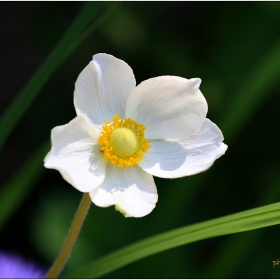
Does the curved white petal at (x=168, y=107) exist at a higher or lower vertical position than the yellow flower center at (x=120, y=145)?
higher

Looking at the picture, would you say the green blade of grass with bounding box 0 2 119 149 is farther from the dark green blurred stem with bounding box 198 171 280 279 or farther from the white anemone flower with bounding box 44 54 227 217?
the dark green blurred stem with bounding box 198 171 280 279

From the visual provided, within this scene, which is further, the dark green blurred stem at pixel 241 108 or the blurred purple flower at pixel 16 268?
the dark green blurred stem at pixel 241 108

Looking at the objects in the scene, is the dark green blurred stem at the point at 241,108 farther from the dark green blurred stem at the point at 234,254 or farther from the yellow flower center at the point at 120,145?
the yellow flower center at the point at 120,145

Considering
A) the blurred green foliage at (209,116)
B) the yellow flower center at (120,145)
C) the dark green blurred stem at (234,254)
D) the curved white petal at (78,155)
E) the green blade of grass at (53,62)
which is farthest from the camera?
the blurred green foliage at (209,116)

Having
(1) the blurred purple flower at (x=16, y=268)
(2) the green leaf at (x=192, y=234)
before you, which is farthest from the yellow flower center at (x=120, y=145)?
(1) the blurred purple flower at (x=16, y=268)

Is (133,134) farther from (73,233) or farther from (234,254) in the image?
(234,254)

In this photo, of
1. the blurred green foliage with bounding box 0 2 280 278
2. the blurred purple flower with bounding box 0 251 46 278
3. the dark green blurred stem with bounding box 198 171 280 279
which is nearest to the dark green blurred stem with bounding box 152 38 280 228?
the blurred green foliage with bounding box 0 2 280 278

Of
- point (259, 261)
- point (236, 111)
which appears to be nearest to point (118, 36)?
point (236, 111)

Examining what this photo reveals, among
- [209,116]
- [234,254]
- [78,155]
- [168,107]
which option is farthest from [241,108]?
[78,155]
